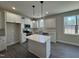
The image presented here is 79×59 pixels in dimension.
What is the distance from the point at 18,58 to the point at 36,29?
6.96 meters

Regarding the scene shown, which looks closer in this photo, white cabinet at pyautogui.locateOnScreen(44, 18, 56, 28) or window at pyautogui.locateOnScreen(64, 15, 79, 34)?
window at pyautogui.locateOnScreen(64, 15, 79, 34)

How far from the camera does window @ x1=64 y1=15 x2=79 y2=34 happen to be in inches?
243

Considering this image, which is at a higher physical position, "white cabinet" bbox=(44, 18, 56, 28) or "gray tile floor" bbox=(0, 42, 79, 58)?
"white cabinet" bbox=(44, 18, 56, 28)

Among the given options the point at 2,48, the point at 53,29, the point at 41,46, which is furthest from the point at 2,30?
the point at 53,29

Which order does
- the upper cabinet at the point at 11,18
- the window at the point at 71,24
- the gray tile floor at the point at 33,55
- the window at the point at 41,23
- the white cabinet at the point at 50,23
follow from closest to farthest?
the gray tile floor at the point at 33,55, the upper cabinet at the point at 11,18, the window at the point at 71,24, the white cabinet at the point at 50,23, the window at the point at 41,23

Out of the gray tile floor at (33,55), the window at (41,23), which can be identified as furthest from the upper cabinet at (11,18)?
the window at (41,23)

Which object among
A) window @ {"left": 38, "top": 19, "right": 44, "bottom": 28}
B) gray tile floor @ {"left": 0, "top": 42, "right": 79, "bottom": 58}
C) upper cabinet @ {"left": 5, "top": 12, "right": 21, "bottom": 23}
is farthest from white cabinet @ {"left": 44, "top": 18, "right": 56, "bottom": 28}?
gray tile floor @ {"left": 0, "top": 42, "right": 79, "bottom": 58}

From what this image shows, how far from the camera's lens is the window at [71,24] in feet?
20.3

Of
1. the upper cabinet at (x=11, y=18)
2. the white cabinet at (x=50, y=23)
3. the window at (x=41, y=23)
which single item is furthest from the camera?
the window at (x=41, y=23)

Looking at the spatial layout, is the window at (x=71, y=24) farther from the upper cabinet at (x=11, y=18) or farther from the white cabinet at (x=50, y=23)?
the upper cabinet at (x=11, y=18)

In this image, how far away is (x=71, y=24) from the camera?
6.55 metres

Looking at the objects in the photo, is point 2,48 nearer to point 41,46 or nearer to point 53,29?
point 41,46

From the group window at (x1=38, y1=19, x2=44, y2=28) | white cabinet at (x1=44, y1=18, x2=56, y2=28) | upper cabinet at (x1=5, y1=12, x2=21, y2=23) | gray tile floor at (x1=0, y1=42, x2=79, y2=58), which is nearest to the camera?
gray tile floor at (x1=0, y1=42, x2=79, y2=58)

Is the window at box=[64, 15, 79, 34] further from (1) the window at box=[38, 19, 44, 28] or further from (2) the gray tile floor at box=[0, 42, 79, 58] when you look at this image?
(1) the window at box=[38, 19, 44, 28]
